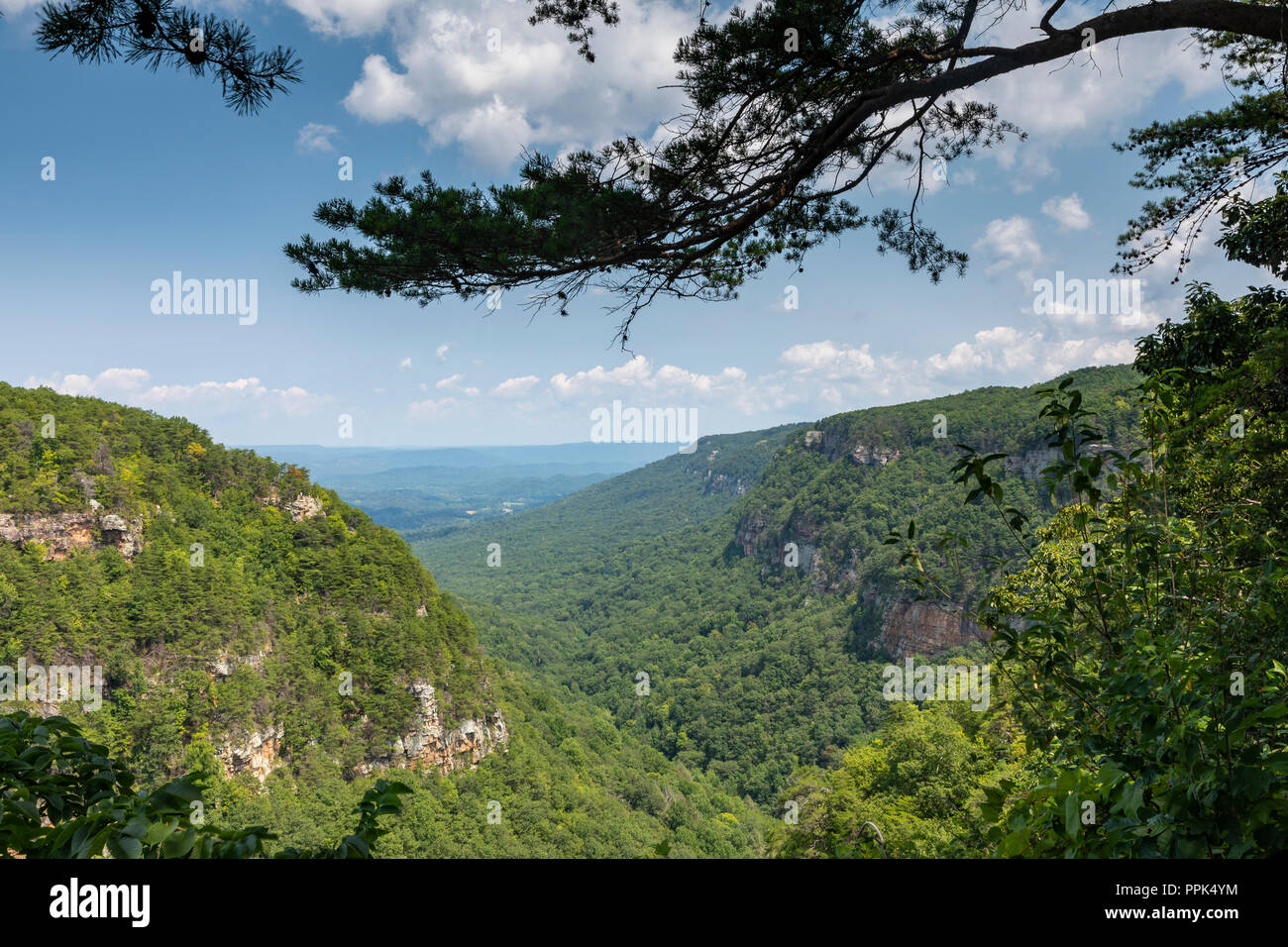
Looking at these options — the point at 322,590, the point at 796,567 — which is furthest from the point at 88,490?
the point at 796,567

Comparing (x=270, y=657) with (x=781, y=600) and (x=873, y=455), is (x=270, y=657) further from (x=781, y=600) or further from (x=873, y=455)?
(x=873, y=455)

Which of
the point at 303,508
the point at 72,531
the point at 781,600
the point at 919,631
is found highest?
the point at 303,508

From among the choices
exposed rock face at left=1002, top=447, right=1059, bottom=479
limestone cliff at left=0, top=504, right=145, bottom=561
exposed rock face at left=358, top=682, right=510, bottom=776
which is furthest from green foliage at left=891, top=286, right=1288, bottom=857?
exposed rock face at left=1002, top=447, right=1059, bottom=479

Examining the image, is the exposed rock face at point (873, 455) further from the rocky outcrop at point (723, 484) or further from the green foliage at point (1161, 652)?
the green foliage at point (1161, 652)

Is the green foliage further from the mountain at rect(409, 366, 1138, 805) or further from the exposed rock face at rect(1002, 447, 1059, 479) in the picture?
the exposed rock face at rect(1002, 447, 1059, 479)

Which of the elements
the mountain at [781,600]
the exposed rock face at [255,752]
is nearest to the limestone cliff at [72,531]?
the exposed rock face at [255,752]

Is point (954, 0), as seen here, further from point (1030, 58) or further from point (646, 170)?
point (646, 170)

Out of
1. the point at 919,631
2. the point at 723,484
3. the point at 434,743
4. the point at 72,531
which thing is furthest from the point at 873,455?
the point at 72,531
